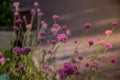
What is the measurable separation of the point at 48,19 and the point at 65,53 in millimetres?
2170

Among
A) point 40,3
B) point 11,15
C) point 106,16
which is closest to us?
point 11,15

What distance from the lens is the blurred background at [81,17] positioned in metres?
5.64

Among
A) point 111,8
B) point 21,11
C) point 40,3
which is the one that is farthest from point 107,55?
point 40,3

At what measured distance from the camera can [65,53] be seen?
555cm

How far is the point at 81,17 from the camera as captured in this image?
7.66m

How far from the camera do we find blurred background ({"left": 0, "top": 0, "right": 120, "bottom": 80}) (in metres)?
5.64

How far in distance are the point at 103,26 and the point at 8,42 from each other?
232cm

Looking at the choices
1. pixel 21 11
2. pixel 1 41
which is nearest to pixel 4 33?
pixel 1 41

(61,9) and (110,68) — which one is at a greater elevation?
(110,68)

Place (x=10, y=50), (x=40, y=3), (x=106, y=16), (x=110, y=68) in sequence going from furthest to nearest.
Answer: (x=40, y=3) < (x=106, y=16) < (x=10, y=50) < (x=110, y=68)

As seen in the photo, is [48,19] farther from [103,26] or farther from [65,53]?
[65,53]

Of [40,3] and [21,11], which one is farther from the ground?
[21,11]

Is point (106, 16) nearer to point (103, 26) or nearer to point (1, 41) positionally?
point (103, 26)

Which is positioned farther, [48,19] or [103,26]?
[48,19]
